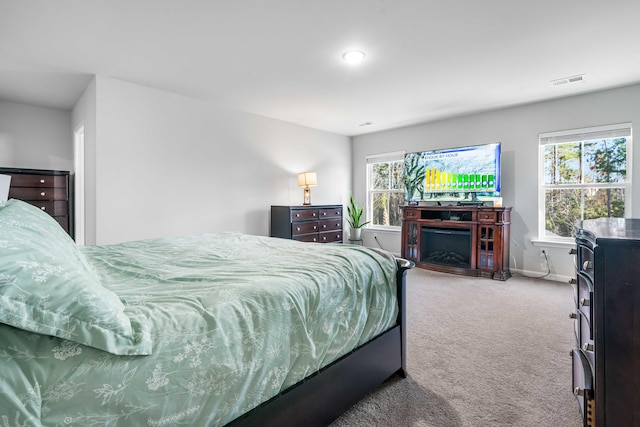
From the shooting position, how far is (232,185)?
4.42 m

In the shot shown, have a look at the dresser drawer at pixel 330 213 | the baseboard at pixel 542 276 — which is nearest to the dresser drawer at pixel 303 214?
the dresser drawer at pixel 330 213

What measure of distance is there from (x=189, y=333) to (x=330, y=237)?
4.32 meters

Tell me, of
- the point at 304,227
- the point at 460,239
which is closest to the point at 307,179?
the point at 304,227

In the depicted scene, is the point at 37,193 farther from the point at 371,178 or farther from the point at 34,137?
the point at 371,178

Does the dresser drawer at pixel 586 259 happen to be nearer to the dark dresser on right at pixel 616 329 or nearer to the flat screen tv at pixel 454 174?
the dark dresser on right at pixel 616 329

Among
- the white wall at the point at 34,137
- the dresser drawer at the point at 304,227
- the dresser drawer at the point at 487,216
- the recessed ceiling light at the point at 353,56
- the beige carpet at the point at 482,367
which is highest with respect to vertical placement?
the recessed ceiling light at the point at 353,56

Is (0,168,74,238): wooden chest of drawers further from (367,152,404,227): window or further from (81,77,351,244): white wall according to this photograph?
(367,152,404,227): window

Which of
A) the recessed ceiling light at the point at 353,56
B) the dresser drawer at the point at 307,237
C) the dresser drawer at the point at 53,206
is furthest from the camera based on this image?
the dresser drawer at the point at 307,237

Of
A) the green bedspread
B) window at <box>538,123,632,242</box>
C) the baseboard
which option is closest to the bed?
the green bedspread

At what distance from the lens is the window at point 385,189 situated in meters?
5.84

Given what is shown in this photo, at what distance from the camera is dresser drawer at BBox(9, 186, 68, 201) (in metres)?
3.73

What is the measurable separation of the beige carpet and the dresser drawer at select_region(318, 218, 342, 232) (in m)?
2.03

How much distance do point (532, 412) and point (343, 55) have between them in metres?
2.87

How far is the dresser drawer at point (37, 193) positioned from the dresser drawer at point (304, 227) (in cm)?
308
